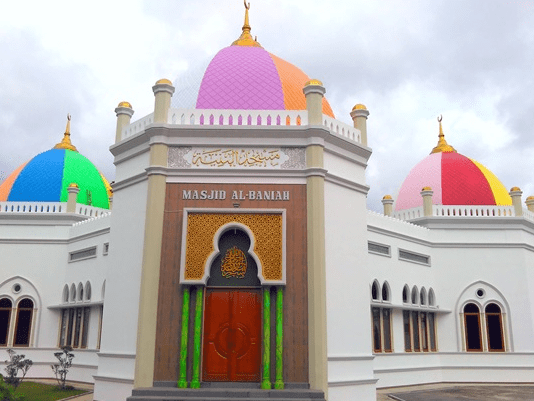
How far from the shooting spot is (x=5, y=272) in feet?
47.4

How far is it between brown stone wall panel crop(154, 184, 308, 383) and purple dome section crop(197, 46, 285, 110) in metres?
2.39

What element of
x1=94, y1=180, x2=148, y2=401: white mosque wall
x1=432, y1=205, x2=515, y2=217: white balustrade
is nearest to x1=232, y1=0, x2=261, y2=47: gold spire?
x1=94, y1=180, x2=148, y2=401: white mosque wall

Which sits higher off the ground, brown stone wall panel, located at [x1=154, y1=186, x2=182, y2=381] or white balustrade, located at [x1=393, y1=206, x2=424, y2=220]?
white balustrade, located at [x1=393, y1=206, x2=424, y2=220]

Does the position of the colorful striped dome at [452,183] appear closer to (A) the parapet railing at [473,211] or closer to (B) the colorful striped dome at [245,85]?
(A) the parapet railing at [473,211]

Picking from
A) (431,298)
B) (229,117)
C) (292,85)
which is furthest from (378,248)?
(229,117)

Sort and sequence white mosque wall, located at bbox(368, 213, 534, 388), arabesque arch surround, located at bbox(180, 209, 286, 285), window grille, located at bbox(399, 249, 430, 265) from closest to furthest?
arabesque arch surround, located at bbox(180, 209, 286, 285), white mosque wall, located at bbox(368, 213, 534, 388), window grille, located at bbox(399, 249, 430, 265)

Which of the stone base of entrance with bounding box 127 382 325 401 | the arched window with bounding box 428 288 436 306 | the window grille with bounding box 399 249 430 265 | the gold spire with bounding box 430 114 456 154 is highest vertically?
the gold spire with bounding box 430 114 456 154

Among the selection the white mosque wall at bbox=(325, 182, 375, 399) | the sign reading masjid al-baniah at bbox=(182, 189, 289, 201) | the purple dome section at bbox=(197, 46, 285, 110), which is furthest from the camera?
the purple dome section at bbox=(197, 46, 285, 110)

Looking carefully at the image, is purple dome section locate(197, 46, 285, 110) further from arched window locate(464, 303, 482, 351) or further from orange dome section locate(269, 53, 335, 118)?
arched window locate(464, 303, 482, 351)

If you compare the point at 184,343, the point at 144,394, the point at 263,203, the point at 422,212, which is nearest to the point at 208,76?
the point at 263,203

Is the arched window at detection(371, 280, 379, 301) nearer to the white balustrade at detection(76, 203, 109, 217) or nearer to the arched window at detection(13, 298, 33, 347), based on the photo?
the white balustrade at detection(76, 203, 109, 217)

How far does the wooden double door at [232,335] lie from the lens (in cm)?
818

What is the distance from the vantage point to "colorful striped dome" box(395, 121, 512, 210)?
15.5 metres

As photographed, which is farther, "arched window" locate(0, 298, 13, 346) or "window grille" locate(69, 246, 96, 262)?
"arched window" locate(0, 298, 13, 346)
